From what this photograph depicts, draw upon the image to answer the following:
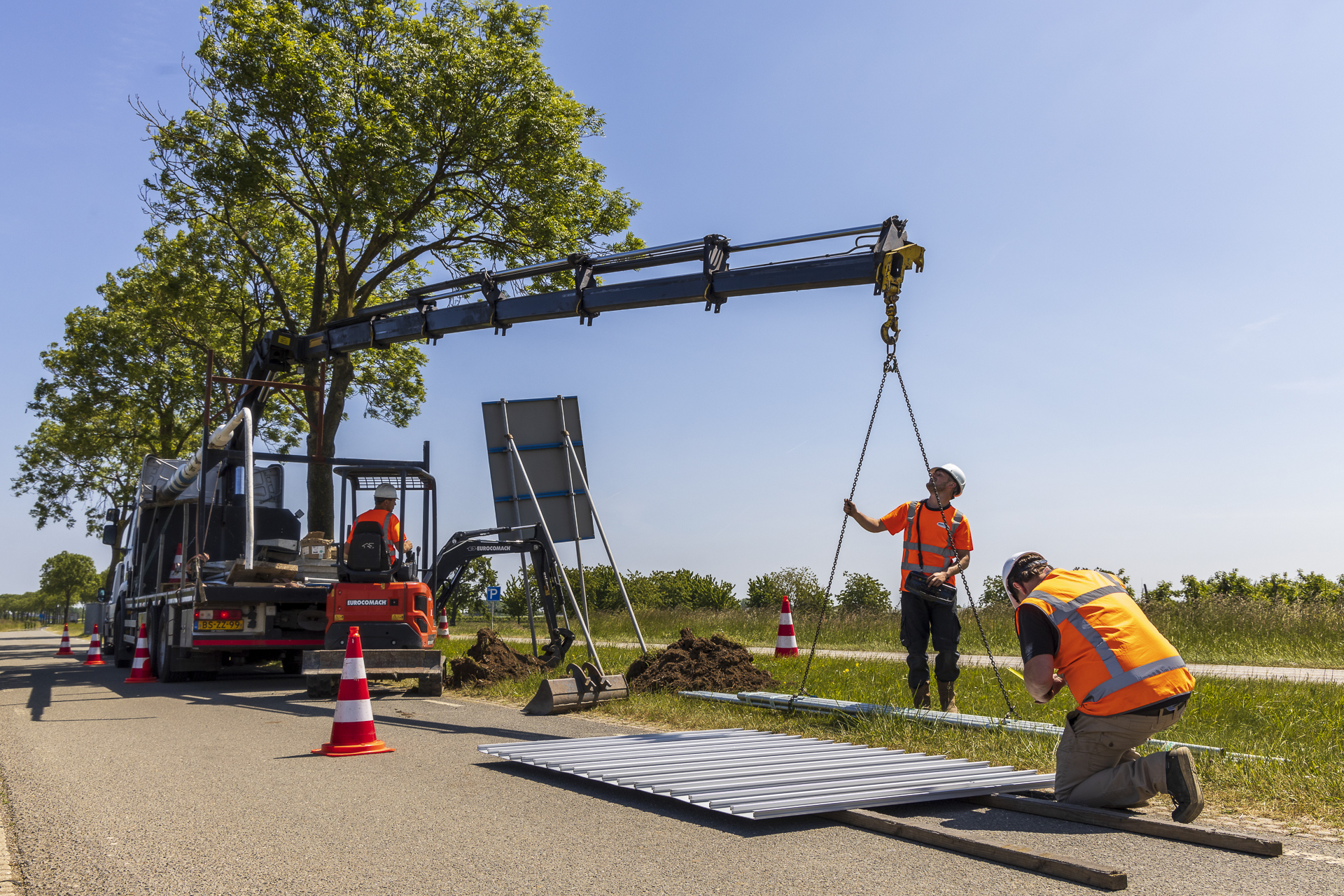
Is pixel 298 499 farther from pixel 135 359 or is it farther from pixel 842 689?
pixel 135 359

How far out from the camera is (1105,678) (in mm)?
4547

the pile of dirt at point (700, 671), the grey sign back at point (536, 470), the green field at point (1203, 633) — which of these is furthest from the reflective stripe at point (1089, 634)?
the green field at point (1203, 633)

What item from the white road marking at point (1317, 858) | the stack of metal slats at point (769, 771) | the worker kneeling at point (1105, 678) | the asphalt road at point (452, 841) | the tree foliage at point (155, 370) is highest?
the tree foliage at point (155, 370)

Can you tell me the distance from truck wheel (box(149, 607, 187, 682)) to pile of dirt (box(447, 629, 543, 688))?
4197mm

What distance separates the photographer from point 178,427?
33.7 metres

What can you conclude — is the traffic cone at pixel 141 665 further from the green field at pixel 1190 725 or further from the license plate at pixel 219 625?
the green field at pixel 1190 725

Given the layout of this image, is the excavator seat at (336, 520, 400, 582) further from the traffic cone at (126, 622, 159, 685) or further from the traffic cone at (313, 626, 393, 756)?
the traffic cone at (126, 622, 159, 685)

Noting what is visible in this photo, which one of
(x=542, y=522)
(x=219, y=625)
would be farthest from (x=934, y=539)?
(x=219, y=625)

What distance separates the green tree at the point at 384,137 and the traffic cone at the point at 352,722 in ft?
36.2

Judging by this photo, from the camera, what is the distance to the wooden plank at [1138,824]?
3928 millimetres

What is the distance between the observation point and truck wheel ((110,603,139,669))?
17828mm

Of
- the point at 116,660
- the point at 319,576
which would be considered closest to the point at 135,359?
the point at 116,660

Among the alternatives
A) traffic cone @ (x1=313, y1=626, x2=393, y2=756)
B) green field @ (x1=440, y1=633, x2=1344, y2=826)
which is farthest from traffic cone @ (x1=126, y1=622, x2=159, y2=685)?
traffic cone @ (x1=313, y1=626, x2=393, y2=756)

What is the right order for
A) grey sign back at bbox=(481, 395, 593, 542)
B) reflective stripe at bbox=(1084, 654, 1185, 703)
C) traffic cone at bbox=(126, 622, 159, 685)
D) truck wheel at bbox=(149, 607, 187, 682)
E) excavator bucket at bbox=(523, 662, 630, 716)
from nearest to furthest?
reflective stripe at bbox=(1084, 654, 1185, 703) → excavator bucket at bbox=(523, 662, 630, 716) → grey sign back at bbox=(481, 395, 593, 542) → truck wheel at bbox=(149, 607, 187, 682) → traffic cone at bbox=(126, 622, 159, 685)
